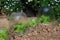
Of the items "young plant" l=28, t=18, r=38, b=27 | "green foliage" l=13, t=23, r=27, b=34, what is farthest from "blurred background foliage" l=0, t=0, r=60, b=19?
"green foliage" l=13, t=23, r=27, b=34

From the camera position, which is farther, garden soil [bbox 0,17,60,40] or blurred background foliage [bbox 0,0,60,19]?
blurred background foliage [bbox 0,0,60,19]

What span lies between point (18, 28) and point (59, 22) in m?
1.33

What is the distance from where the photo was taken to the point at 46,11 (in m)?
7.18

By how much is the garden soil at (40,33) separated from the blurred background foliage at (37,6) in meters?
0.71

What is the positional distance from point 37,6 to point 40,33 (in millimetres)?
1804

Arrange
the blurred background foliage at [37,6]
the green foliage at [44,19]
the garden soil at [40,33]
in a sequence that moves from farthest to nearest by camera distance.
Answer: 1. the blurred background foliage at [37,6]
2. the green foliage at [44,19]
3. the garden soil at [40,33]

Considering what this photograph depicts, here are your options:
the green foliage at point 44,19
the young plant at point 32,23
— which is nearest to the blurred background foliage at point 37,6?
the green foliage at point 44,19

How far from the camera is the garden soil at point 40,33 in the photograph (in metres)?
5.54

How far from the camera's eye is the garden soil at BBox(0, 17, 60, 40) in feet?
18.2

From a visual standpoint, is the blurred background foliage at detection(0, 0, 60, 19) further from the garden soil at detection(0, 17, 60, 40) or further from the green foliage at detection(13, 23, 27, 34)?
the green foliage at detection(13, 23, 27, 34)

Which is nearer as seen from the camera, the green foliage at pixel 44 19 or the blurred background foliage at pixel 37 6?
the green foliage at pixel 44 19

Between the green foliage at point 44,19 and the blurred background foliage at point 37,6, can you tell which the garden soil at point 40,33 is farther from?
the blurred background foliage at point 37,6

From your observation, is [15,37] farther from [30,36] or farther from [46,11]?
[46,11]

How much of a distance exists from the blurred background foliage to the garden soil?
27.9 inches
